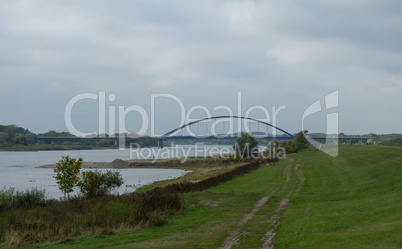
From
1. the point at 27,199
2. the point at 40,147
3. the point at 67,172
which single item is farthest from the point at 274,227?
the point at 40,147

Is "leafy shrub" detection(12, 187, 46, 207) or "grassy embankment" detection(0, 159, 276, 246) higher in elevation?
"grassy embankment" detection(0, 159, 276, 246)

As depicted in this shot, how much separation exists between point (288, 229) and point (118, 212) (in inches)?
259

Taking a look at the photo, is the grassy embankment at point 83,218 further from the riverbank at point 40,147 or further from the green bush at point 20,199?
the riverbank at point 40,147

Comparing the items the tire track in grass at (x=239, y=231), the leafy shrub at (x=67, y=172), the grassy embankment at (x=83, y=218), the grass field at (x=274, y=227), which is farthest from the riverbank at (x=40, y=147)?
the tire track in grass at (x=239, y=231)

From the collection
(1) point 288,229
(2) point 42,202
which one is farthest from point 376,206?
(2) point 42,202

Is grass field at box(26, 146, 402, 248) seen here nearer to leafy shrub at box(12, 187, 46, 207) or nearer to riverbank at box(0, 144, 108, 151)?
leafy shrub at box(12, 187, 46, 207)

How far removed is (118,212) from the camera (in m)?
15.6

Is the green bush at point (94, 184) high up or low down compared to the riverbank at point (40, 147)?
up

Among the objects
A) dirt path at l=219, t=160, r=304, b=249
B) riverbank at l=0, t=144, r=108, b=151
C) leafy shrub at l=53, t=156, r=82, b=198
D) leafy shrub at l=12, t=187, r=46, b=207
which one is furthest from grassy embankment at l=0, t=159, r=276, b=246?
riverbank at l=0, t=144, r=108, b=151

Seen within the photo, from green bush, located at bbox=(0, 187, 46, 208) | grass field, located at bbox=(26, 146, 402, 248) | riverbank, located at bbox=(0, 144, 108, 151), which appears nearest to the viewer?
grass field, located at bbox=(26, 146, 402, 248)

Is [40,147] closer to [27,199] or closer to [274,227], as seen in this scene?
[27,199]

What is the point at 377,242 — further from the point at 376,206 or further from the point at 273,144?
the point at 273,144

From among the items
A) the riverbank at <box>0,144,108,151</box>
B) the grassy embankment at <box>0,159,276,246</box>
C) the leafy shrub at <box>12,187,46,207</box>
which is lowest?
the riverbank at <box>0,144,108,151</box>

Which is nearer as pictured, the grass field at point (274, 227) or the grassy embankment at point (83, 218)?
the grass field at point (274, 227)
